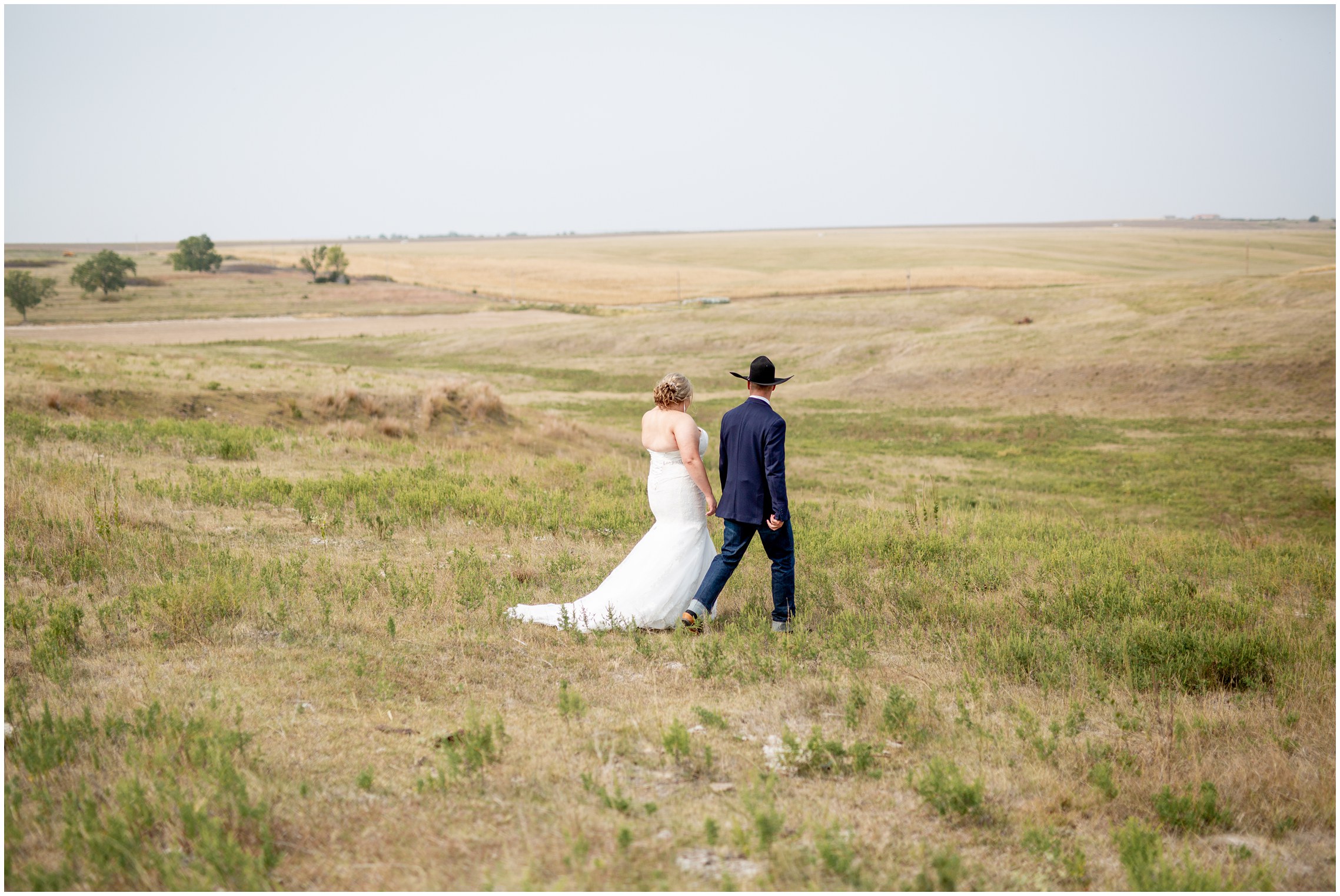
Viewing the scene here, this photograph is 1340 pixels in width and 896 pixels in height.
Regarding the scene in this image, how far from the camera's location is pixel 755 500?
24.1 feet

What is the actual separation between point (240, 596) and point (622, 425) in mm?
23640

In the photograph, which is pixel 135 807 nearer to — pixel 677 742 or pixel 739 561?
pixel 677 742

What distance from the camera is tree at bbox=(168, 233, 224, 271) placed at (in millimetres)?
139750

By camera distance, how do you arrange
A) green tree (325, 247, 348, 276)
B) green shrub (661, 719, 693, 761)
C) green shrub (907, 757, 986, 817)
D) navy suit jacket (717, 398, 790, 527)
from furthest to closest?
green tree (325, 247, 348, 276)
navy suit jacket (717, 398, 790, 527)
green shrub (661, 719, 693, 761)
green shrub (907, 757, 986, 817)

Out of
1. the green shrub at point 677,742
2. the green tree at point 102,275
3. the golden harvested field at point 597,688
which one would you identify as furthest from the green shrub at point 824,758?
the green tree at point 102,275

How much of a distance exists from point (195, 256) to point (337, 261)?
3086cm

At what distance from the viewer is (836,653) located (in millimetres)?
6848

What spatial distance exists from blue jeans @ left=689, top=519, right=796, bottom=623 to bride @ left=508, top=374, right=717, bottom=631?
23 cm

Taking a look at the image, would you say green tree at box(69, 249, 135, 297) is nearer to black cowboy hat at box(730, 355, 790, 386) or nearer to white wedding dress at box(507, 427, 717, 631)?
white wedding dress at box(507, 427, 717, 631)

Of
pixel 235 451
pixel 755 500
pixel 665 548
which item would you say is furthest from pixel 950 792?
pixel 235 451

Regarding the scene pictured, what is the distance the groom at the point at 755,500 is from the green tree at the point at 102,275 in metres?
108

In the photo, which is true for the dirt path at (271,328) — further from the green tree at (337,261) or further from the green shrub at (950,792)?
the green shrub at (950,792)

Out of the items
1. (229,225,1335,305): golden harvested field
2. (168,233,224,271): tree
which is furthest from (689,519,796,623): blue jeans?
(168,233,224,271): tree

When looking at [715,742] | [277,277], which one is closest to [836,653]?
[715,742]
